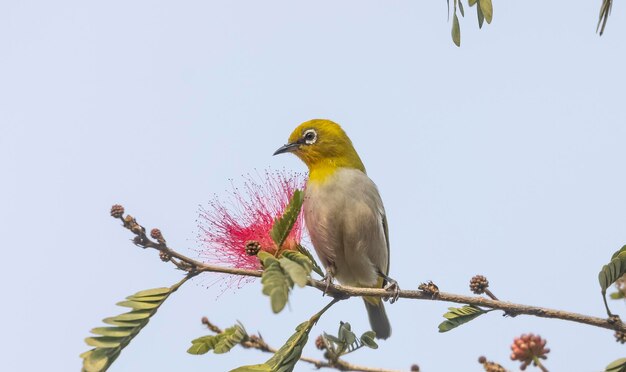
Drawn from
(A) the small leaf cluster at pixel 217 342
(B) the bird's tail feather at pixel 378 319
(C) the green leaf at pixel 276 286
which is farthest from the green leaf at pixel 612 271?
(B) the bird's tail feather at pixel 378 319

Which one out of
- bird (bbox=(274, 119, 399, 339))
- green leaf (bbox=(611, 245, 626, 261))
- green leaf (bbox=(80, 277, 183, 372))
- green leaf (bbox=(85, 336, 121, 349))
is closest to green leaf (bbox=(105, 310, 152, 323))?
green leaf (bbox=(80, 277, 183, 372))

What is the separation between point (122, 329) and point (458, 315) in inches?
69.3

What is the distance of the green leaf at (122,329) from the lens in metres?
3.68

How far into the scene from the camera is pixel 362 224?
6594mm

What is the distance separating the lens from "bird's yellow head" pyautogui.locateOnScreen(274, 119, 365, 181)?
284 inches

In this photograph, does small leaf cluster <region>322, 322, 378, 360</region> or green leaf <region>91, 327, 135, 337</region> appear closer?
green leaf <region>91, 327, 135, 337</region>

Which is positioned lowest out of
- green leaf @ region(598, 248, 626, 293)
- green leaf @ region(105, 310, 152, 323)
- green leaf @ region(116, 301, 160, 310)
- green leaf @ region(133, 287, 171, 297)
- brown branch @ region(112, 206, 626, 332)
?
green leaf @ region(105, 310, 152, 323)

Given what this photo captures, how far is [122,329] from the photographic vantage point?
3.84 metres

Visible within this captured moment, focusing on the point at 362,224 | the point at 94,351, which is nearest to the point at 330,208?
the point at 362,224

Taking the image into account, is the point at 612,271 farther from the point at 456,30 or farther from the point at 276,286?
the point at 276,286

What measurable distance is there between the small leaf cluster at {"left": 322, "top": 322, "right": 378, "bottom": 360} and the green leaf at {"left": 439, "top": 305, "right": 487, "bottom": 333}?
68cm

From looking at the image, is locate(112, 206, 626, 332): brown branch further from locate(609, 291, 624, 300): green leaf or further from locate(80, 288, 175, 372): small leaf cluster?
locate(609, 291, 624, 300): green leaf

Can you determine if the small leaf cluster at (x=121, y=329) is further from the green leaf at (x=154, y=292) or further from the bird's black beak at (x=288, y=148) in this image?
the bird's black beak at (x=288, y=148)

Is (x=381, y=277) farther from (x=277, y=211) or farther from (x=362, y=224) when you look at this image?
(x=277, y=211)
